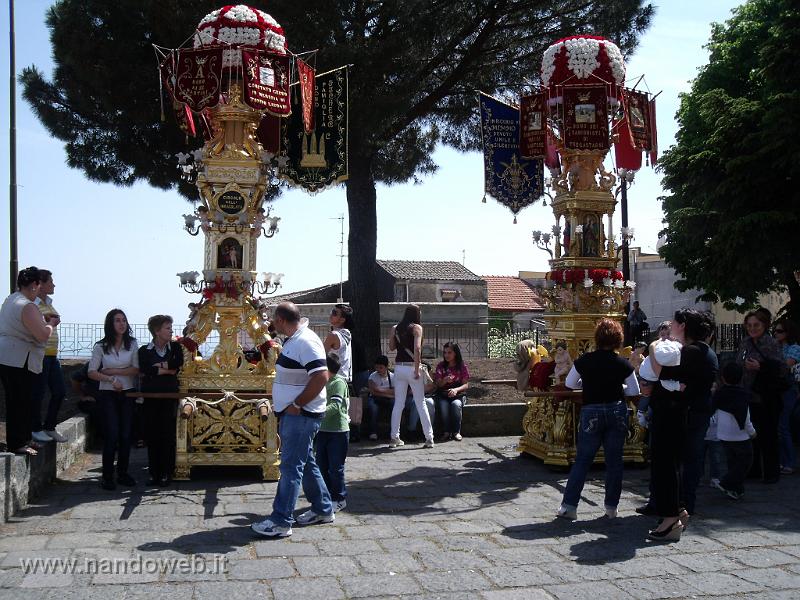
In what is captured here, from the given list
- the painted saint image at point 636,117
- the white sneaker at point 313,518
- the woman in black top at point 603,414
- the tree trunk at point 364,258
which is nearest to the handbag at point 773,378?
the woman in black top at point 603,414

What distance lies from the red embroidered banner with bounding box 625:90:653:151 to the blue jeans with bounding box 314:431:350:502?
5.48 metres

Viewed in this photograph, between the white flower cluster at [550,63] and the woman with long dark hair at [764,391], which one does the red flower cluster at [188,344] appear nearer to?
the white flower cluster at [550,63]

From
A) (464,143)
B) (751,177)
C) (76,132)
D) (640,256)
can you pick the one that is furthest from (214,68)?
(640,256)

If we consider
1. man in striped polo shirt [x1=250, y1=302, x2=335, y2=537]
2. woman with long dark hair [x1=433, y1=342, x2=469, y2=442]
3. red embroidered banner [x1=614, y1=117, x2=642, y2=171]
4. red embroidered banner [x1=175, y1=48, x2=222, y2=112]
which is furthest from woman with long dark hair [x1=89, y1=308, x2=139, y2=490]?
red embroidered banner [x1=614, y1=117, x2=642, y2=171]

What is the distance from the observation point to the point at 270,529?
594 centimetres

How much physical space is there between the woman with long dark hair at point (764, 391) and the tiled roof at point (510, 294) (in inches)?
1348

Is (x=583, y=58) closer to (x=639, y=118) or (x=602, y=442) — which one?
(x=639, y=118)

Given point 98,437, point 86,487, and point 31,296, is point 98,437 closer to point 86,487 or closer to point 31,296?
point 86,487

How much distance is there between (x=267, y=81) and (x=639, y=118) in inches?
180

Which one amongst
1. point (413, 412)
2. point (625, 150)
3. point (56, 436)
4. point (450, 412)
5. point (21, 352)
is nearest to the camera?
point (21, 352)

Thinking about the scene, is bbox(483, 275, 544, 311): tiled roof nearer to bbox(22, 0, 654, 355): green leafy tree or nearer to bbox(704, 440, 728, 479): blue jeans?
Answer: bbox(22, 0, 654, 355): green leafy tree

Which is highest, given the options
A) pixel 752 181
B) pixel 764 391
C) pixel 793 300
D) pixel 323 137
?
pixel 752 181

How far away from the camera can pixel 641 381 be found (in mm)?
6426

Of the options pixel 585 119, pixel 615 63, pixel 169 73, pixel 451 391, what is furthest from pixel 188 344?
pixel 615 63
